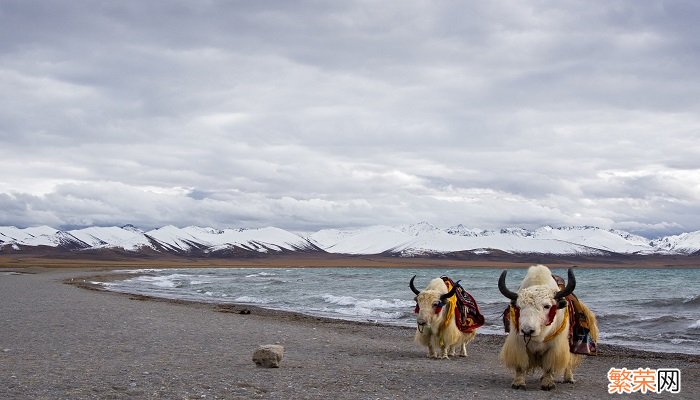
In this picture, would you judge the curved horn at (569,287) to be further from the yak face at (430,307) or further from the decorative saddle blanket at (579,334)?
the yak face at (430,307)

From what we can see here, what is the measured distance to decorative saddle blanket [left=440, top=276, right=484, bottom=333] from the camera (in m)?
12.6

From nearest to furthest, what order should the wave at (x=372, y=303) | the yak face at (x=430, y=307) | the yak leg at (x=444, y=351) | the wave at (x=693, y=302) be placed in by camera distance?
the yak face at (x=430, y=307)
the yak leg at (x=444, y=351)
the wave at (x=693, y=302)
the wave at (x=372, y=303)

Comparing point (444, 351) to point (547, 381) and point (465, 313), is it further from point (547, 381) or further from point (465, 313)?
point (547, 381)

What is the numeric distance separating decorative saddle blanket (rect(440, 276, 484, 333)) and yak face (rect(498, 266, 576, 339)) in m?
3.97

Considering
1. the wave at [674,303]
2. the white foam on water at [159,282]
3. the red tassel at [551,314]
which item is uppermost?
the red tassel at [551,314]

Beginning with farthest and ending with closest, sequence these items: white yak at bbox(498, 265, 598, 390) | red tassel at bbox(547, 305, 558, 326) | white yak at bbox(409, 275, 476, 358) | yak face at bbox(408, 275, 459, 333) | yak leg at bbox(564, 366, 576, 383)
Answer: white yak at bbox(409, 275, 476, 358) → yak face at bbox(408, 275, 459, 333) → yak leg at bbox(564, 366, 576, 383) → red tassel at bbox(547, 305, 558, 326) → white yak at bbox(498, 265, 598, 390)

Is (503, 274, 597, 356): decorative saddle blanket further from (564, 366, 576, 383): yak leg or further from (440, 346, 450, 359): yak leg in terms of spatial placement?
(440, 346, 450, 359): yak leg

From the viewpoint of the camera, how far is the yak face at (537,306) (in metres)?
8.10

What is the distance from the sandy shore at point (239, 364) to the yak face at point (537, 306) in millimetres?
900

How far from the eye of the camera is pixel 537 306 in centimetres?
822

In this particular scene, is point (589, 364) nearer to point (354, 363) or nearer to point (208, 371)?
point (354, 363)

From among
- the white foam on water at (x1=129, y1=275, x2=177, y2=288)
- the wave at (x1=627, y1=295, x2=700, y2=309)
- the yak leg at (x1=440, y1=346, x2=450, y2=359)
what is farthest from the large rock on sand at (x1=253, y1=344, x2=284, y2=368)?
the white foam on water at (x1=129, y1=275, x2=177, y2=288)

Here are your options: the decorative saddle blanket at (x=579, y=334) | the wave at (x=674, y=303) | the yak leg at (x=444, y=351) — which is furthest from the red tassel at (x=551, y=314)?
the wave at (x=674, y=303)

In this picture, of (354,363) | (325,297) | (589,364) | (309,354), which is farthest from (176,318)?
(325,297)
